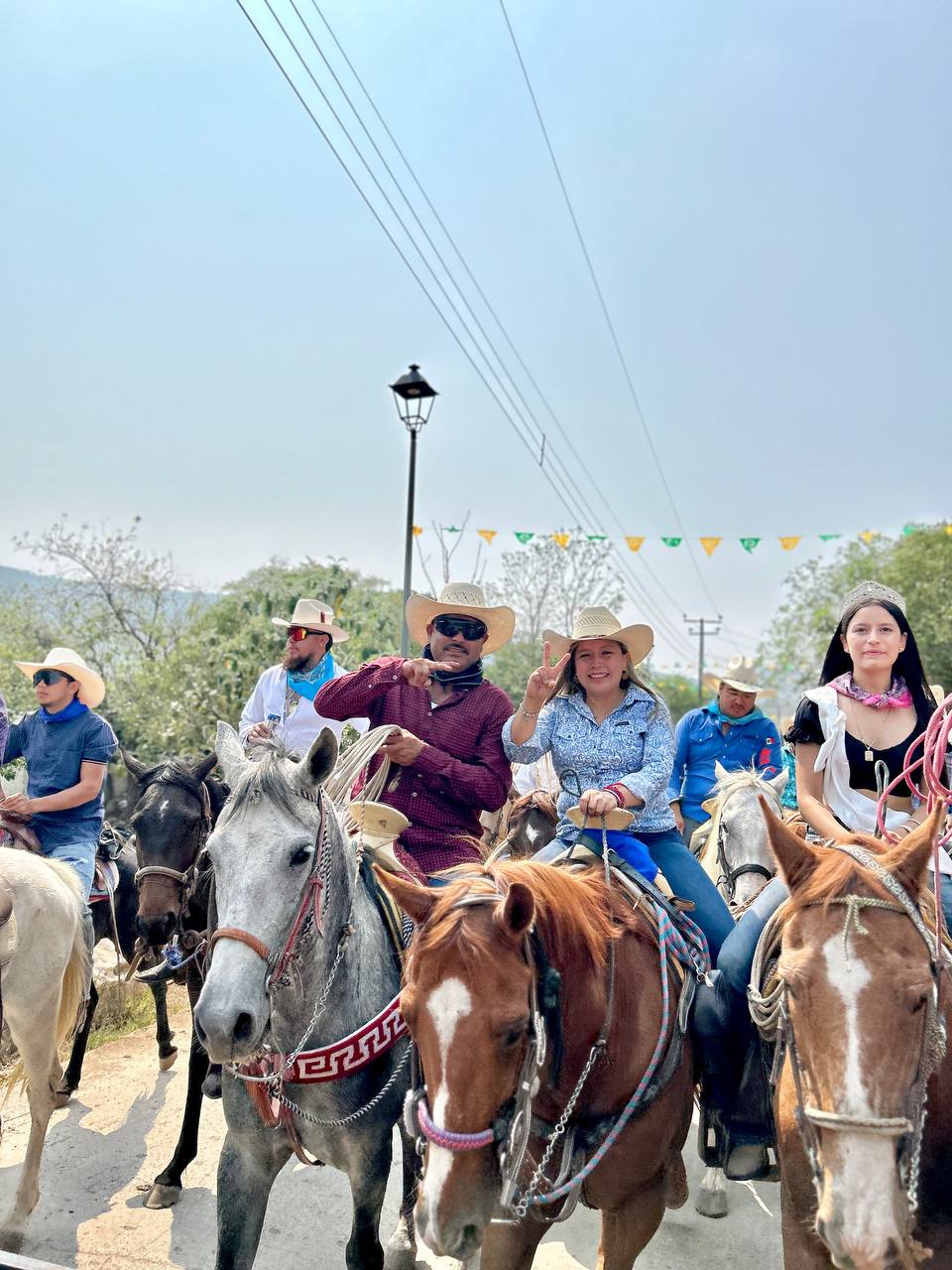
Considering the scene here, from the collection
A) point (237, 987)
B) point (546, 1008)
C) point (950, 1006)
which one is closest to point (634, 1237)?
point (546, 1008)

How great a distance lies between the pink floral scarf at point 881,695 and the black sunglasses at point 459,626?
5.52 feet

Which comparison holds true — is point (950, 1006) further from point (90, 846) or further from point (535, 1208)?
point (90, 846)

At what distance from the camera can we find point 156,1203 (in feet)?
13.7

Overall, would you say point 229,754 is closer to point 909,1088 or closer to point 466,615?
point 466,615

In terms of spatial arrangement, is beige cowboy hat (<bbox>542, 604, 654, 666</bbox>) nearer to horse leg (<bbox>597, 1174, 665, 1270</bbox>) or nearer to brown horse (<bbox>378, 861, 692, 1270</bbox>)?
brown horse (<bbox>378, 861, 692, 1270</bbox>)

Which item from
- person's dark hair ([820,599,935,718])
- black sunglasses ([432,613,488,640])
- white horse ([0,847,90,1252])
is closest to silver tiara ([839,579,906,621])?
person's dark hair ([820,599,935,718])

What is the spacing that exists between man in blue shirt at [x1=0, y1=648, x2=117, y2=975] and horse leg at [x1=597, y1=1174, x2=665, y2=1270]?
355 cm

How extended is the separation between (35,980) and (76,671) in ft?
6.28

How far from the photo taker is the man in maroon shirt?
388 cm

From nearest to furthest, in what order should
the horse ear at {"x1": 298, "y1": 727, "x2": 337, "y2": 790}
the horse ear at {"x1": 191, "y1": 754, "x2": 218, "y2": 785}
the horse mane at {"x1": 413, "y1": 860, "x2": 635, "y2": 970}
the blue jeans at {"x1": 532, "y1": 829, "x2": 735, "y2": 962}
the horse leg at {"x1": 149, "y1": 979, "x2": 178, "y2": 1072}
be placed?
the horse mane at {"x1": 413, "y1": 860, "x2": 635, "y2": 970} < the horse ear at {"x1": 298, "y1": 727, "x2": 337, "y2": 790} < the blue jeans at {"x1": 532, "y1": 829, "x2": 735, "y2": 962} < the horse ear at {"x1": 191, "y1": 754, "x2": 218, "y2": 785} < the horse leg at {"x1": 149, "y1": 979, "x2": 178, "y2": 1072}

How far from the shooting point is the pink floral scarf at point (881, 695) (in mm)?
3166

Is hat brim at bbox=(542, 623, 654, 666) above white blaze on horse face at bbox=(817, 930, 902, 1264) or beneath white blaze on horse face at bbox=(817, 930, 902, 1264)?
above

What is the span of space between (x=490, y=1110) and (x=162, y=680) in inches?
448

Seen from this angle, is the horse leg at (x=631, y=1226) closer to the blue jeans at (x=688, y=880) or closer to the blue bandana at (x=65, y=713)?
the blue jeans at (x=688, y=880)
